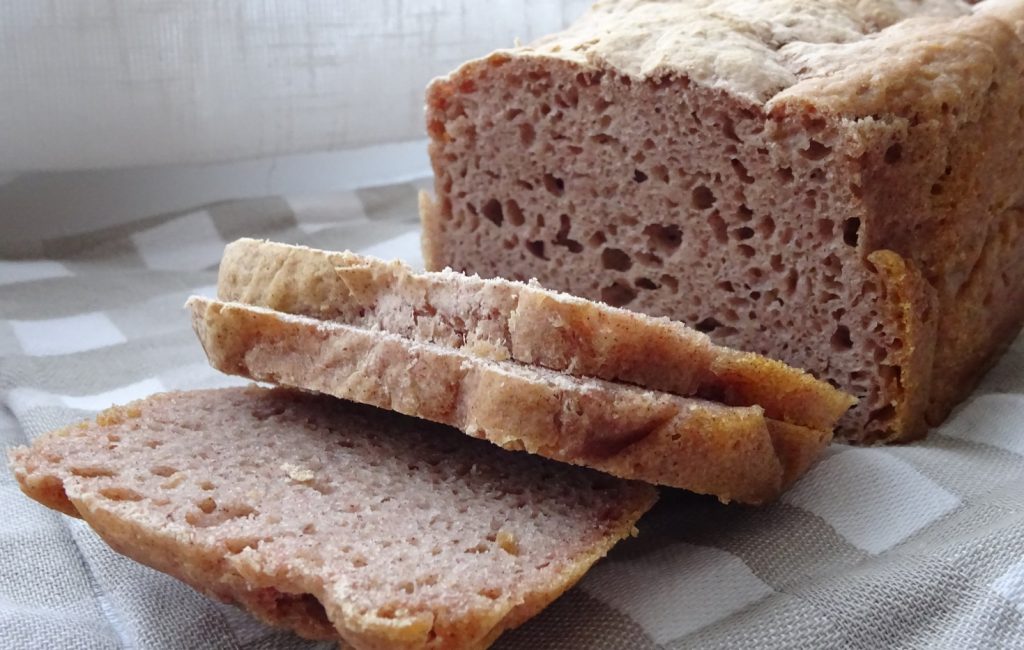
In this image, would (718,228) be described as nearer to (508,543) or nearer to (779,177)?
(779,177)

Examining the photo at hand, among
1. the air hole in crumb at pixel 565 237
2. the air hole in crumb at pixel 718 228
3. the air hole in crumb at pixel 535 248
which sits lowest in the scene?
the air hole in crumb at pixel 535 248

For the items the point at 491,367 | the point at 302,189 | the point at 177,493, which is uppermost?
the point at 491,367

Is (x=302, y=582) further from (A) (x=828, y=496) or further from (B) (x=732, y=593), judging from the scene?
(A) (x=828, y=496)


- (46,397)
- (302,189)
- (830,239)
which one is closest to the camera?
(830,239)

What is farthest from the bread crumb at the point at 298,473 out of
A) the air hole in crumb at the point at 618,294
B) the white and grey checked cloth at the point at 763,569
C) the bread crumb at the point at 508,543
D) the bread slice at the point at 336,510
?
the air hole in crumb at the point at 618,294

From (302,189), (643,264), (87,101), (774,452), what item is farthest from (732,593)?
(302,189)

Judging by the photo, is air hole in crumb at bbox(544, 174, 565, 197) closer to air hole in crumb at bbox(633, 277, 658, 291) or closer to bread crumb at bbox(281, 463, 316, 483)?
air hole in crumb at bbox(633, 277, 658, 291)

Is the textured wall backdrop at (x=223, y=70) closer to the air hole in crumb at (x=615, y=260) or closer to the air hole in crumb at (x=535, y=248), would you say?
the air hole in crumb at (x=535, y=248)

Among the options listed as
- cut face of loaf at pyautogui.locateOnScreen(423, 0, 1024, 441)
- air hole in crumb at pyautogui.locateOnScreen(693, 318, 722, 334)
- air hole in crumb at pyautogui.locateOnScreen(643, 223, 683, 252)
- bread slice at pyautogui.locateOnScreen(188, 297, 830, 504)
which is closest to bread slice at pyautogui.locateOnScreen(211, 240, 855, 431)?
bread slice at pyautogui.locateOnScreen(188, 297, 830, 504)
